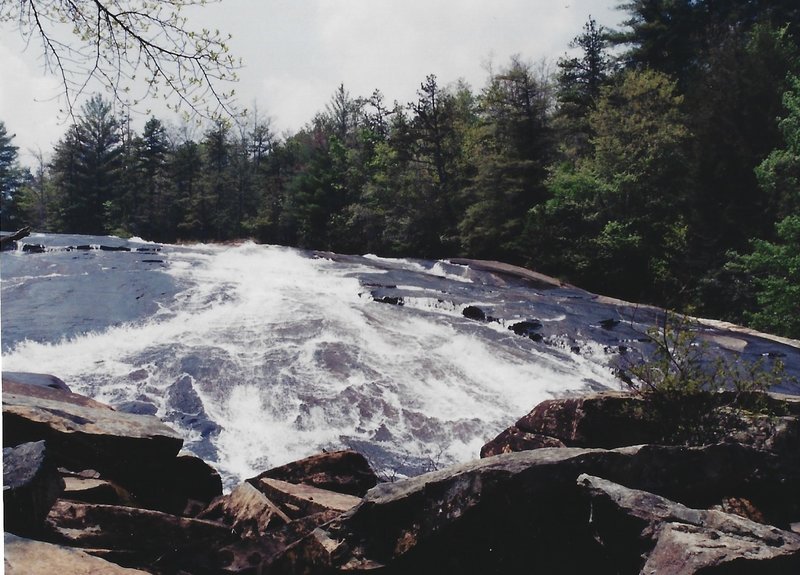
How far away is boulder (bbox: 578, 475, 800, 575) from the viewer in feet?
8.25

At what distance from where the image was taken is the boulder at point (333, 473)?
459 centimetres

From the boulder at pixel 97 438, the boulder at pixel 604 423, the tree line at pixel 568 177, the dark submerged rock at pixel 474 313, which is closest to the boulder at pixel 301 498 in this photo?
the boulder at pixel 97 438

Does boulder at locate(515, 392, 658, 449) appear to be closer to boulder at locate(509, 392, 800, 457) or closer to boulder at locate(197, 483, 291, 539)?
boulder at locate(509, 392, 800, 457)

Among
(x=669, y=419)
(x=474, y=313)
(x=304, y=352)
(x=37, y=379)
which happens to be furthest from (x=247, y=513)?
(x=474, y=313)

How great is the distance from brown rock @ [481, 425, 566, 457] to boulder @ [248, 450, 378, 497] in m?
1.16

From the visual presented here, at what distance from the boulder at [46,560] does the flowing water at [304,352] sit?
11.1ft

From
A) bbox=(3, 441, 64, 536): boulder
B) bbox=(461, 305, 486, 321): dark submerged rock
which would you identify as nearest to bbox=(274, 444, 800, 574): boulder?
bbox=(3, 441, 64, 536): boulder

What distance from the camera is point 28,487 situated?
2.78 m

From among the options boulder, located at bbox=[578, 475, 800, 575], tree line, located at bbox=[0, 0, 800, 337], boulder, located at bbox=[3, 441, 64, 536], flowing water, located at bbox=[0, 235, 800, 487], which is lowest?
flowing water, located at bbox=[0, 235, 800, 487]

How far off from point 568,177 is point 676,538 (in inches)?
867

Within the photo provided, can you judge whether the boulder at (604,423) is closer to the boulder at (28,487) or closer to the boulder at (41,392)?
the boulder at (28,487)

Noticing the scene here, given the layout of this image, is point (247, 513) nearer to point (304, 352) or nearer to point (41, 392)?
point (41, 392)

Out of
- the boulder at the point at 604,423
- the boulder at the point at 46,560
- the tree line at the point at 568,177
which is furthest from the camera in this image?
the tree line at the point at 568,177

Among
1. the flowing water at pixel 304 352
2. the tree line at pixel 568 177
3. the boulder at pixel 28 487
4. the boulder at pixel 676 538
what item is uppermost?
the tree line at pixel 568 177
